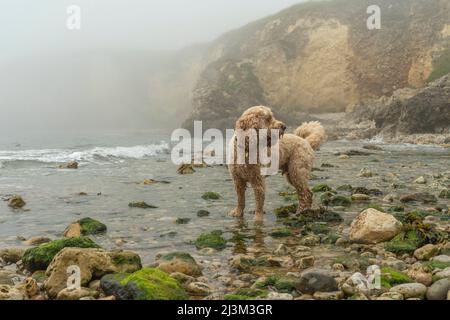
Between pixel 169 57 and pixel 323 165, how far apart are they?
108318mm

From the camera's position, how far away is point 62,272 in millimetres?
5195

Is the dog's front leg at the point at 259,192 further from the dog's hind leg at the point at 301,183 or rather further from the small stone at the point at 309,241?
the small stone at the point at 309,241

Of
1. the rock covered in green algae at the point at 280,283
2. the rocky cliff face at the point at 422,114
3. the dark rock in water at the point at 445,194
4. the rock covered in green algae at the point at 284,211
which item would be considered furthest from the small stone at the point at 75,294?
the rocky cliff face at the point at 422,114

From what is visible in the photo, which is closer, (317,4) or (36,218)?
(36,218)

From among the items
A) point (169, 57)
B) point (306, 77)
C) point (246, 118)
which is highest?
point (169, 57)

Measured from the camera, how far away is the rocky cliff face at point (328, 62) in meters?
59.7

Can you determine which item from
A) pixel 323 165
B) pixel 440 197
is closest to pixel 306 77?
pixel 323 165

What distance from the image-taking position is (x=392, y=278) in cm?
509

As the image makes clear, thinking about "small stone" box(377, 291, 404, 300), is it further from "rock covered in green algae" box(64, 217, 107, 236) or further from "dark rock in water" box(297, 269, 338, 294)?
"rock covered in green algae" box(64, 217, 107, 236)

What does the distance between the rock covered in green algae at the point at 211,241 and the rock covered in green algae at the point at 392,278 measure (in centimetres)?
262

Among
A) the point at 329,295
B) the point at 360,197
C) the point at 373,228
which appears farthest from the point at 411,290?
the point at 360,197

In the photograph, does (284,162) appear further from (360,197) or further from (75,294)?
(75,294)
